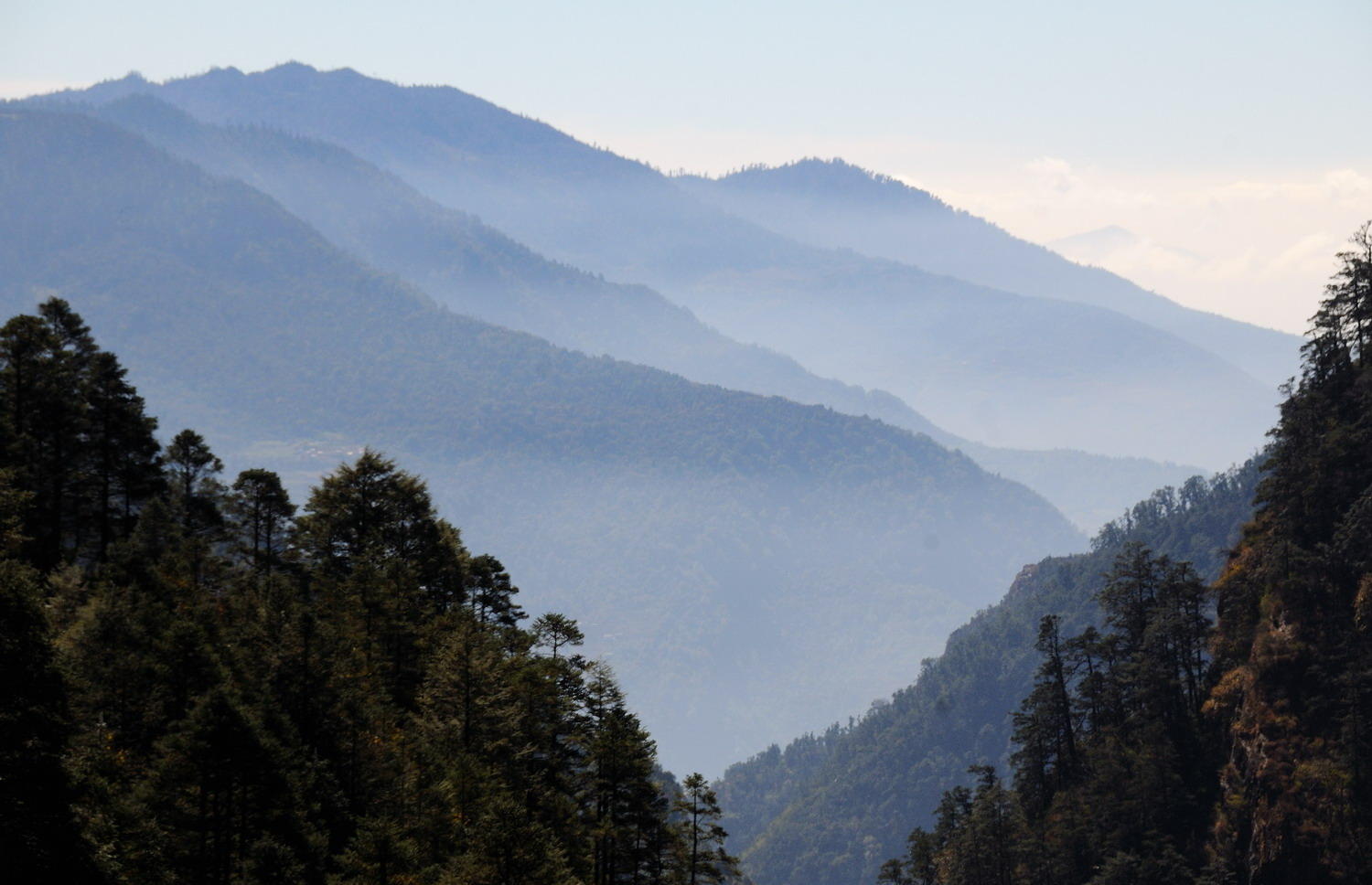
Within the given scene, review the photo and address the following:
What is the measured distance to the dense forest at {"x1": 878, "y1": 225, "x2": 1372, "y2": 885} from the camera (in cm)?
8562

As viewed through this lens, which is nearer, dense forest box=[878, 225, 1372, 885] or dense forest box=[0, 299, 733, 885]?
dense forest box=[0, 299, 733, 885]

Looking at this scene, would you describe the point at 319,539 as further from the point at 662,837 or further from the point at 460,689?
the point at 662,837

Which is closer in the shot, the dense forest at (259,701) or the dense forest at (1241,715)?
the dense forest at (259,701)

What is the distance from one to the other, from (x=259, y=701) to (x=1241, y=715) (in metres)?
76.6

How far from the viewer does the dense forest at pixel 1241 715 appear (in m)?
85.6

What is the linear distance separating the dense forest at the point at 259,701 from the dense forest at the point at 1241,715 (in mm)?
51665

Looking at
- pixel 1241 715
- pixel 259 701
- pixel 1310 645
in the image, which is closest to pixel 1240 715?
pixel 1241 715

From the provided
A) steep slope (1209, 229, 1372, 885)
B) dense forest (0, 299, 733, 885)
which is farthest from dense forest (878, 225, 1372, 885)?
dense forest (0, 299, 733, 885)

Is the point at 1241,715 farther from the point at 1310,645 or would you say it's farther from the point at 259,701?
the point at 259,701

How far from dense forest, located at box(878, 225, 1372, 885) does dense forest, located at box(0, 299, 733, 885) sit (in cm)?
5166

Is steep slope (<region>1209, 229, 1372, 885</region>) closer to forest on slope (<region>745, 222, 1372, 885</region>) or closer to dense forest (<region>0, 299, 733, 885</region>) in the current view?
forest on slope (<region>745, 222, 1372, 885</region>)

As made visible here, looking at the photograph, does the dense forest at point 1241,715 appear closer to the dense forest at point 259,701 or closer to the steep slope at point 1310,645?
the steep slope at point 1310,645

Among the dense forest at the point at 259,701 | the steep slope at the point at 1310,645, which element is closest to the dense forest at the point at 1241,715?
the steep slope at the point at 1310,645

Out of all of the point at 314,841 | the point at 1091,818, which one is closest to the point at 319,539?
the point at 314,841
